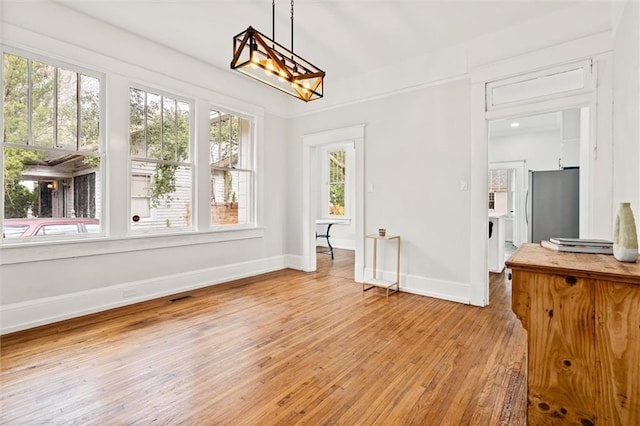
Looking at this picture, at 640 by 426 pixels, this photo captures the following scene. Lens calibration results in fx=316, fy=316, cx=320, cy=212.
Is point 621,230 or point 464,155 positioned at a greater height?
point 464,155

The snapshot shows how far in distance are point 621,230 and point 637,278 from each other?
1.08 ft

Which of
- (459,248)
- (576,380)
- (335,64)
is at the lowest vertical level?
(576,380)

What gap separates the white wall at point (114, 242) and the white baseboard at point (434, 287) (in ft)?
7.90

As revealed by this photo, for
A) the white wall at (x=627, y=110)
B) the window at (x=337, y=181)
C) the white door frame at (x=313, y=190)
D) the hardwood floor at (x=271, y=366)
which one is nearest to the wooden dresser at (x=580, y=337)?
the hardwood floor at (x=271, y=366)

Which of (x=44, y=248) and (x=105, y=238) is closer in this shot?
(x=44, y=248)

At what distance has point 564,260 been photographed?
5.21ft

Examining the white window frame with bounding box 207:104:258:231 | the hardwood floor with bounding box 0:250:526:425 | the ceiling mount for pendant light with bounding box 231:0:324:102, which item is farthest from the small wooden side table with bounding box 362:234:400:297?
the ceiling mount for pendant light with bounding box 231:0:324:102

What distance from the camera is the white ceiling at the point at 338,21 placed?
3.10 m

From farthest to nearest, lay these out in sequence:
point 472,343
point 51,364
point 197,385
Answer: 1. point 472,343
2. point 51,364
3. point 197,385

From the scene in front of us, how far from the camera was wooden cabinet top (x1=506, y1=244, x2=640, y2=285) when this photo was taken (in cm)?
133

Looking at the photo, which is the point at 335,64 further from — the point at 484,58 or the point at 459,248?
the point at 459,248

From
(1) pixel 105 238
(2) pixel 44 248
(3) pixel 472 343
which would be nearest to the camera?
(3) pixel 472 343

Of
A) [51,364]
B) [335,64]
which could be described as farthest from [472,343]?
[335,64]

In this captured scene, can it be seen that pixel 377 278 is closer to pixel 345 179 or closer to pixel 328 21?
pixel 328 21
